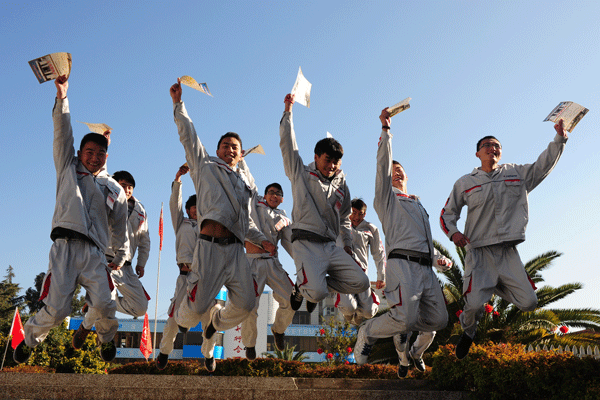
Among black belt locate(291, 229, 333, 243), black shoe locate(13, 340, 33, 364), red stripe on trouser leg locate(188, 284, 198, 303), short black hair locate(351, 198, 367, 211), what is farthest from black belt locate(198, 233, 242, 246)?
short black hair locate(351, 198, 367, 211)

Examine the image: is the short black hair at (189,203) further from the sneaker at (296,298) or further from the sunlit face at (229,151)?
the sneaker at (296,298)

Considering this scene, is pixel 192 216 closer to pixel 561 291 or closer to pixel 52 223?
pixel 52 223

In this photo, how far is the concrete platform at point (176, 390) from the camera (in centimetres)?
615

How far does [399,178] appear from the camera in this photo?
812 centimetres

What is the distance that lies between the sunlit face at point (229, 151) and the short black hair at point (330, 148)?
116cm

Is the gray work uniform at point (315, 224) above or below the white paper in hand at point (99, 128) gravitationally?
below

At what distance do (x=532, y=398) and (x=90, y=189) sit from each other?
20.7 feet

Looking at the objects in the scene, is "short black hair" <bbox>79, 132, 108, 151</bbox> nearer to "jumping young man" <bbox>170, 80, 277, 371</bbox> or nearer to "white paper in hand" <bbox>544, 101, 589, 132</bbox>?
"jumping young man" <bbox>170, 80, 277, 371</bbox>

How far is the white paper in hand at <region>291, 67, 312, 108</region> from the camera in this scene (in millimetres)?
7387

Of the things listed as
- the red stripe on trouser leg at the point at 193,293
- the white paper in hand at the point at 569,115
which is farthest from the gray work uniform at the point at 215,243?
the white paper in hand at the point at 569,115

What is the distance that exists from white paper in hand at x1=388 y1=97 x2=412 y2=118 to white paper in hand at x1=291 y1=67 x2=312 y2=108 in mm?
1214

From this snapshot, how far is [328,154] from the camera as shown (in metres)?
7.26

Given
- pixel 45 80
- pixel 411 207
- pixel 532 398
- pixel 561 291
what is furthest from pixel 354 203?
pixel 561 291

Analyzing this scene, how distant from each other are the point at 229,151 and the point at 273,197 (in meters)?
2.90
